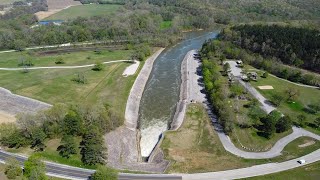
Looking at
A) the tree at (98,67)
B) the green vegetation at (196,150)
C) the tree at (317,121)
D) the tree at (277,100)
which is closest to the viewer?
the green vegetation at (196,150)

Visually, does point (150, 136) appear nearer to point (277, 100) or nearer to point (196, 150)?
point (196, 150)

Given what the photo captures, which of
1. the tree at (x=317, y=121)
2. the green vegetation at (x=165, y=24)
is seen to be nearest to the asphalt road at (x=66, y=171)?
the tree at (x=317, y=121)

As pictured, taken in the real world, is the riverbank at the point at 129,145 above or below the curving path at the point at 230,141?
below

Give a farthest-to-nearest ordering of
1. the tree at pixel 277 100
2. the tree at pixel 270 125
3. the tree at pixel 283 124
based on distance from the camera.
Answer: the tree at pixel 277 100
the tree at pixel 283 124
the tree at pixel 270 125

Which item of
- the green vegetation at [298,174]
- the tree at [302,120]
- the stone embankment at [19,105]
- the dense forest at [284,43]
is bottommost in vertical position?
the stone embankment at [19,105]

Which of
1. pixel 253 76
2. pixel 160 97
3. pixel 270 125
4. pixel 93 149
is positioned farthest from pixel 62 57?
pixel 270 125

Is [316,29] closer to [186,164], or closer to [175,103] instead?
[175,103]

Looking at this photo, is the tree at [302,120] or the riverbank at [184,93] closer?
Result: the riverbank at [184,93]

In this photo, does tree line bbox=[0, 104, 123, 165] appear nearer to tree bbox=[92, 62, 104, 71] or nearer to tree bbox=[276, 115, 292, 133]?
tree bbox=[276, 115, 292, 133]

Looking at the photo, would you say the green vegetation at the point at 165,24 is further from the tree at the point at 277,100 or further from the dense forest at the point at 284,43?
the tree at the point at 277,100
